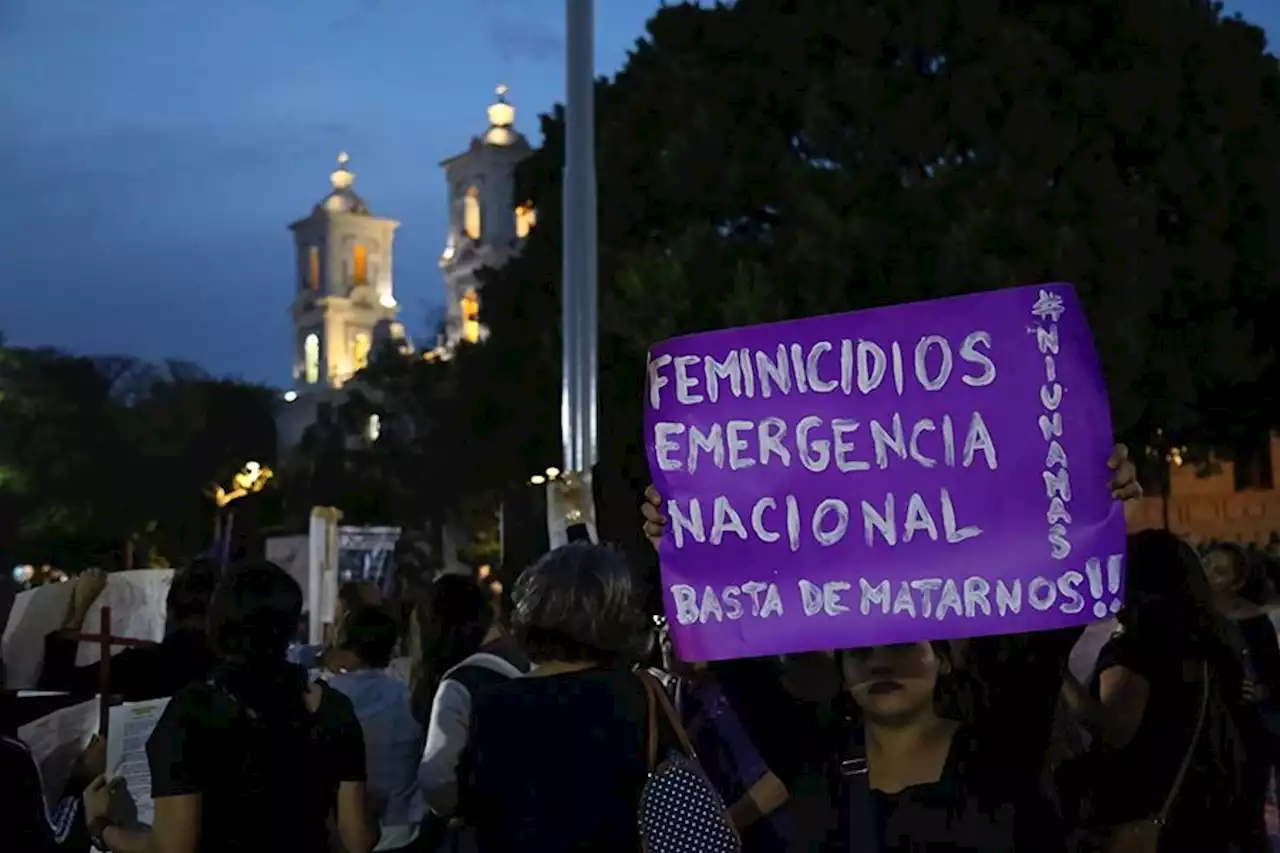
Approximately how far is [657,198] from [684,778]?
Result: 19.4m

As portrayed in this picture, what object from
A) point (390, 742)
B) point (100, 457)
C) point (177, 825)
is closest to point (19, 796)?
point (177, 825)

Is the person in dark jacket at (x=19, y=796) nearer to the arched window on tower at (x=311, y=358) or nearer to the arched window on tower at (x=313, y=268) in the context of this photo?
the arched window on tower at (x=311, y=358)

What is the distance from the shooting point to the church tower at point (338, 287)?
8550 centimetres

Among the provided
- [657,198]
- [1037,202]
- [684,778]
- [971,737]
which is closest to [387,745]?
[684,778]

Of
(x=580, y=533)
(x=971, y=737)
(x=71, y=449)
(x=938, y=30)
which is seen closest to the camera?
(x=971, y=737)

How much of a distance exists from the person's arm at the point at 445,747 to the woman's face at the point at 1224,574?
13.1 feet

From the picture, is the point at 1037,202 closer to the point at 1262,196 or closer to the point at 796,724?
the point at 1262,196

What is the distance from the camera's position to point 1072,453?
3.37 m

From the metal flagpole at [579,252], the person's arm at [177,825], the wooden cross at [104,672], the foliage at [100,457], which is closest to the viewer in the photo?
the person's arm at [177,825]

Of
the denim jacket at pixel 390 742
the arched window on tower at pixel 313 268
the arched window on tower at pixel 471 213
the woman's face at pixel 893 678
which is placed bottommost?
the denim jacket at pixel 390 742

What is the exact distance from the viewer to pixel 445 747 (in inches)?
192

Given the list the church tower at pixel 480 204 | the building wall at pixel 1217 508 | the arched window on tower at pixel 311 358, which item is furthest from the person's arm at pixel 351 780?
the arched window on tower at pixel 311 358

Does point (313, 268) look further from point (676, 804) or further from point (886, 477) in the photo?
point (676, 804)

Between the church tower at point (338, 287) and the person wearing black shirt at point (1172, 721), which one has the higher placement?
the church tower at point (338, 287)
